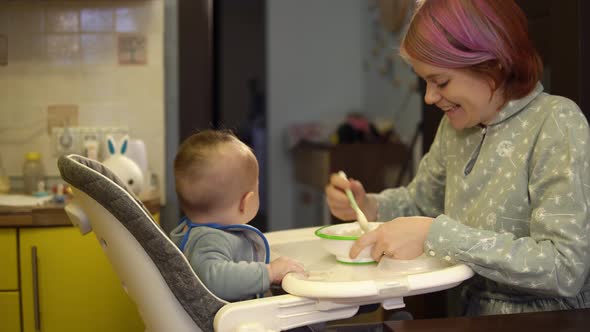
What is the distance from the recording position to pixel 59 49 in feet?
8.30

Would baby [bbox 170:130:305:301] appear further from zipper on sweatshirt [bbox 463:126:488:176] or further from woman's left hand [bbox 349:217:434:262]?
zipper on sweatshirt [bbox 463:126:488:176]

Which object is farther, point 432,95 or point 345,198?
point 345,198

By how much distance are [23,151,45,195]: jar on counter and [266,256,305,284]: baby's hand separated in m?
1.53

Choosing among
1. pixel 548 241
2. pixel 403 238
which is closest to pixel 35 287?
pixel 403 238

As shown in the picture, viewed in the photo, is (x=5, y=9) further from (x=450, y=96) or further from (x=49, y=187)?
(x=450, y=96)

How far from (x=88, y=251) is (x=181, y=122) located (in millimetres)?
708

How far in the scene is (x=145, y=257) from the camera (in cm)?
106

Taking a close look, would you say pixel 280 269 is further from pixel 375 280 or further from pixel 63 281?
pixel 63 281

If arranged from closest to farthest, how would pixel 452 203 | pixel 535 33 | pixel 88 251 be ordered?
pixel 452 203 < pixel 535 33 < pixel 88 251

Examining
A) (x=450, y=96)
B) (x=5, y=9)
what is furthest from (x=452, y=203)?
(x=5, y=9)

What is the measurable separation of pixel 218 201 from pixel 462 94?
53 cm

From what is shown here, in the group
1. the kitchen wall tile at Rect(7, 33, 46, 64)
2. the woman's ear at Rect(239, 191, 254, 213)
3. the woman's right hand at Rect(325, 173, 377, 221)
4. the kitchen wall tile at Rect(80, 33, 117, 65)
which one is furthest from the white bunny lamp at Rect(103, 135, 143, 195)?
the woman's ear at Rect(239, 191, 254, 213)

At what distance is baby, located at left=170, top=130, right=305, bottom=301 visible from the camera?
1238 millimetres

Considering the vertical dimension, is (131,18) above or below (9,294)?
above
